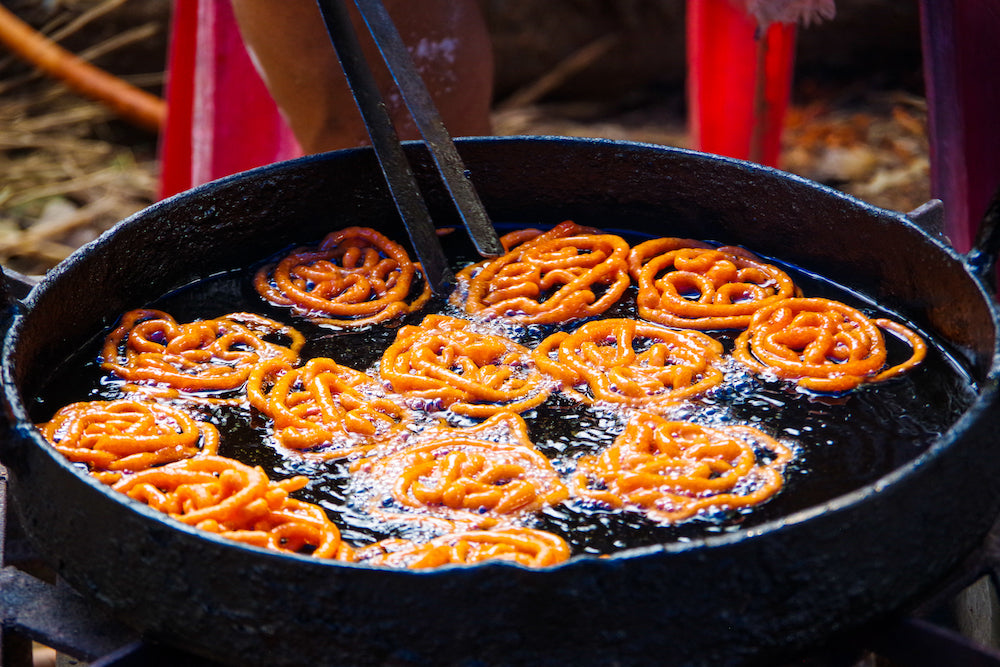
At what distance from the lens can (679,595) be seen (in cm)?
185

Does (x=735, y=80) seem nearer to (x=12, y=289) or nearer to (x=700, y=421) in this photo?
(x=700, y=421)

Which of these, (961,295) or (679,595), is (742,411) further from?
(679,595)

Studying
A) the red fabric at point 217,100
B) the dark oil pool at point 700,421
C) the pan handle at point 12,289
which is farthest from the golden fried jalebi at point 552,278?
the red fabric at point 217,100

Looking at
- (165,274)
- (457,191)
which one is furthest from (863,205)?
(165,274)

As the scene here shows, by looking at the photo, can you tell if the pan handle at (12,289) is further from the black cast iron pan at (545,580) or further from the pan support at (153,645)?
the pan support at (153,645)

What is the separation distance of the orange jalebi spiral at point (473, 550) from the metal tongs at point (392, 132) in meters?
1.16

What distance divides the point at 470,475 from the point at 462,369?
1.70ft

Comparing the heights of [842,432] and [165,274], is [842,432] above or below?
below

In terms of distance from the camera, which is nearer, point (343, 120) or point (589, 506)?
point (589, 506)

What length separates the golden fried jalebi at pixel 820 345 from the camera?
2934 mm

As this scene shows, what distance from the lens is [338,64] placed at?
430 centimetres

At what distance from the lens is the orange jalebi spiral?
2248 mm

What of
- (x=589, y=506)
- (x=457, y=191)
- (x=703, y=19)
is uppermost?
(x=703, y=19)

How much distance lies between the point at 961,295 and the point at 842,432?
50 cm
